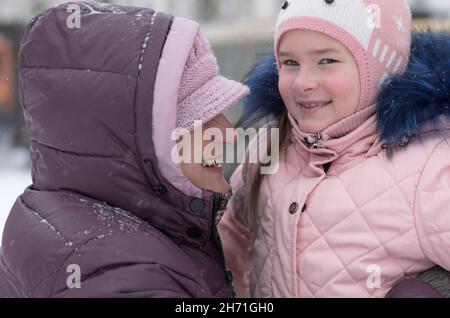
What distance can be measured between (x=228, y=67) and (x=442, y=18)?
6609 millimetres

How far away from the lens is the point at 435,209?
1638 mm

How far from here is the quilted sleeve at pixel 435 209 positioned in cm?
163

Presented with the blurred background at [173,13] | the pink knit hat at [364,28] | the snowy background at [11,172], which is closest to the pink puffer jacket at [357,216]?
the pink knit hat at [364,28]

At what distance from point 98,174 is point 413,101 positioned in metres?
0.85

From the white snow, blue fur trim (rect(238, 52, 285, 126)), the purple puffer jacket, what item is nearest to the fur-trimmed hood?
blue fur trim (rect(238, 52, 285, 126))

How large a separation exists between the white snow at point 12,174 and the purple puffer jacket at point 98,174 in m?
3.50

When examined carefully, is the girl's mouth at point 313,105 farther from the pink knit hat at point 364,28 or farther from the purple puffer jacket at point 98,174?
the purple puffer jacket at point 98,174

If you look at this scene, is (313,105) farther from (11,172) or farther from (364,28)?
(11,172)

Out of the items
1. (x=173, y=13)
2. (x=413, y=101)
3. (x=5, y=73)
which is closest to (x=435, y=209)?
(x=413, y=101)

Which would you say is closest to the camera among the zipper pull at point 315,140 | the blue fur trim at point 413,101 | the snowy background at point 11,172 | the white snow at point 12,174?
the blue fur trim at point 413,101

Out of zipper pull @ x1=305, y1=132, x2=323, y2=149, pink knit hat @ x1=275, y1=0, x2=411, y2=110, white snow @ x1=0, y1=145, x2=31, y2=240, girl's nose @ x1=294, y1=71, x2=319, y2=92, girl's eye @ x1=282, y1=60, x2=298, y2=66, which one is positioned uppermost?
pink knit hat @ x1=275, y1=0, x2=411, y2=110

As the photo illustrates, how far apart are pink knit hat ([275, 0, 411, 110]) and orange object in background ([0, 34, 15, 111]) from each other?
7.21m

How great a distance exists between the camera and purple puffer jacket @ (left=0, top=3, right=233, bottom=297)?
143 centimetres

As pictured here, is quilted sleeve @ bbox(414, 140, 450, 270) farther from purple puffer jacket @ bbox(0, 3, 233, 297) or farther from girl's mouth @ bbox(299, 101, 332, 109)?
purple puffer jacket @ bbox(0, 3, 233, 297)
